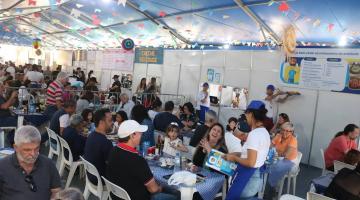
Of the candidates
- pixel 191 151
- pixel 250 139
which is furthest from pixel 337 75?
pixel 250 139

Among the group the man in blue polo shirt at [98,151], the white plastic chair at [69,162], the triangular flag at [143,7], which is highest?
the triangular flag at [143,7]

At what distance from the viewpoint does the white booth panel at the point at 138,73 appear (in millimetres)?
13555

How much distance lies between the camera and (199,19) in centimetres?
866

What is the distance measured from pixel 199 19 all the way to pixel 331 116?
4.02m

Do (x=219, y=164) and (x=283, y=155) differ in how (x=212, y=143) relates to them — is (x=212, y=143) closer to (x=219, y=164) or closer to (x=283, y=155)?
(x=219, y=164)

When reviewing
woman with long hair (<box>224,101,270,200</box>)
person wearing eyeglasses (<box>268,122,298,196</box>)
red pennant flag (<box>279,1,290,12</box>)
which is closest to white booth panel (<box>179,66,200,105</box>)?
red pennant flag (<box>279,1,290,12</box>)

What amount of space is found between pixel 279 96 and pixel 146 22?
4.72 m

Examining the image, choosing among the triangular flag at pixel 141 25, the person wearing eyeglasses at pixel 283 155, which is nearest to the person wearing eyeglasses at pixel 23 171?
the person wearing eyeglasses at pixel 283 155

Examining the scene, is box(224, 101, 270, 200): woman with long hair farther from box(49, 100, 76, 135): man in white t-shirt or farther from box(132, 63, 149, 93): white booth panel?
box(132, 63, 149, 93): white booth panel

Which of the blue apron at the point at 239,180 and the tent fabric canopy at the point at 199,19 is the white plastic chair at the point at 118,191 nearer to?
the blue apron at the point at 239,180

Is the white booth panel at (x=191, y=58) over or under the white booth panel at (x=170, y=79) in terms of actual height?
over

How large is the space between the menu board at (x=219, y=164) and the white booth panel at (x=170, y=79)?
816 centimetres

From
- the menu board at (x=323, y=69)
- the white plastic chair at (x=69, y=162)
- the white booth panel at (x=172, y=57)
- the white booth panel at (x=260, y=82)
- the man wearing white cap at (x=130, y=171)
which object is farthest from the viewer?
the white booth panel at (x=172, y=57)

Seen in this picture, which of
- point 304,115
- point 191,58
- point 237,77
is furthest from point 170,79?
point 304,115
